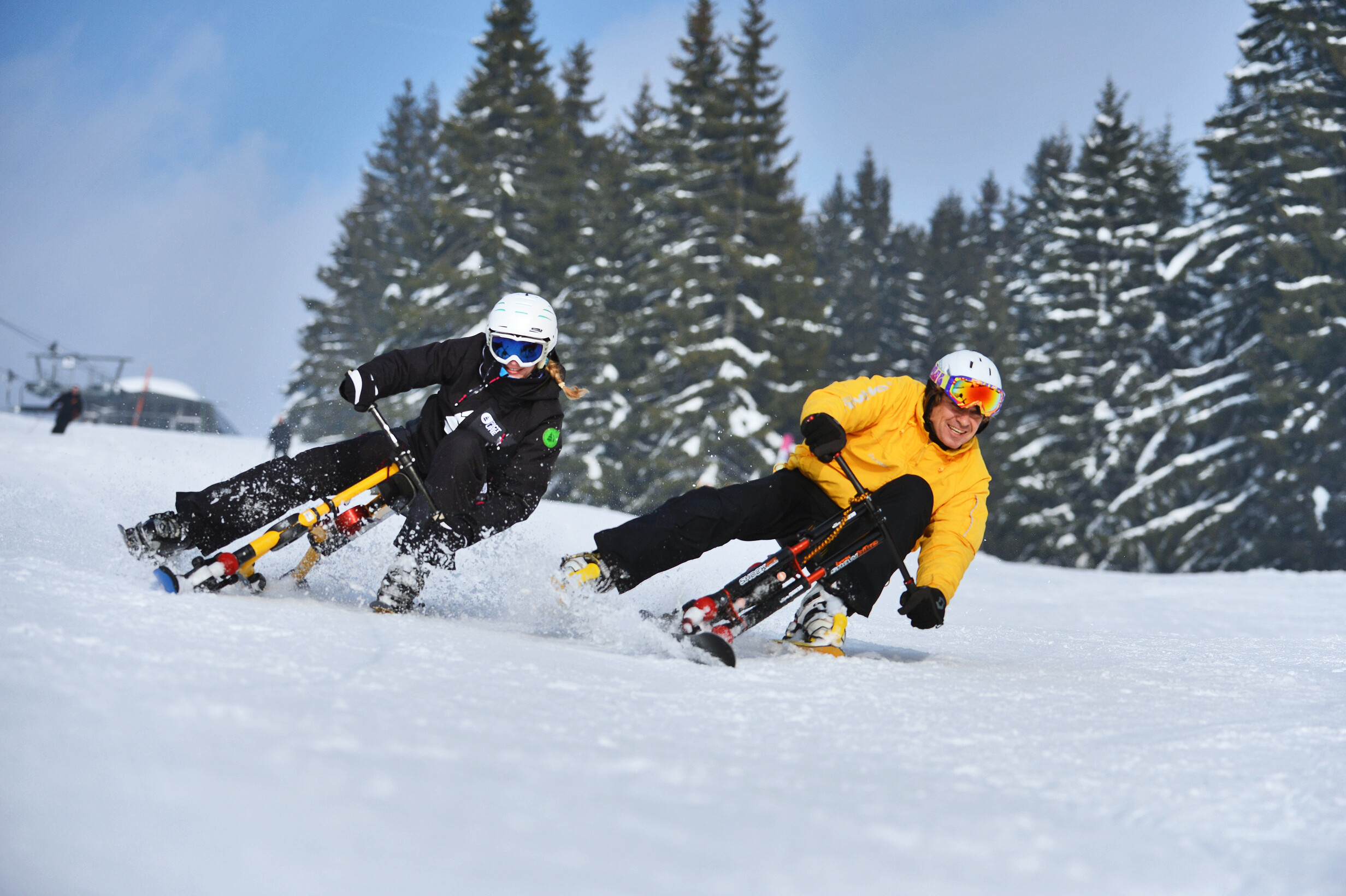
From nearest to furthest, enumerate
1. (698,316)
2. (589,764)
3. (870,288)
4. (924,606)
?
(589,764)
(924,606)
(698,316)
(870,288)

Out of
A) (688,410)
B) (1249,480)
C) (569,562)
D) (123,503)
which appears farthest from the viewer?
(688,410)

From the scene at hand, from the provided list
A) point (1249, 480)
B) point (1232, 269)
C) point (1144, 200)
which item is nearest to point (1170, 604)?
point (1249, 480)

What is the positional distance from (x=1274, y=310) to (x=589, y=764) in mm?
25580

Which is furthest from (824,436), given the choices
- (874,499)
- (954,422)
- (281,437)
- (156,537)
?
(281,437)

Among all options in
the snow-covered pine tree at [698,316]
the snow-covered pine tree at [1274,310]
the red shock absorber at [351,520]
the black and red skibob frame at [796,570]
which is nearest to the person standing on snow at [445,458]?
the red shock absorber at [351,520]

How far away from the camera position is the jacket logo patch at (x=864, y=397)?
4.80 metres

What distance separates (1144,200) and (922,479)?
27438 mm

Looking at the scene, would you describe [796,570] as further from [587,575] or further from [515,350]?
[515,350]

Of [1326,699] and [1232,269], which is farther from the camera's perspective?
[1232,269]

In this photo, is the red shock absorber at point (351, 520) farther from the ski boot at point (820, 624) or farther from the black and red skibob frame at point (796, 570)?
the ski boot at point (820, 624)

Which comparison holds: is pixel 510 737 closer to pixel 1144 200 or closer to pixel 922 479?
pixel 922 479

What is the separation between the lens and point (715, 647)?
Answer: 3775 mm

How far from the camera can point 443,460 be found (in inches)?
188

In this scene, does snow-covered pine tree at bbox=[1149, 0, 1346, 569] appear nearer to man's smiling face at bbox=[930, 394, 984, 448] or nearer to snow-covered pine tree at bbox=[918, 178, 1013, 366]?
snow-covered pine tree at bbox=[918, 178, 1013, 366]
